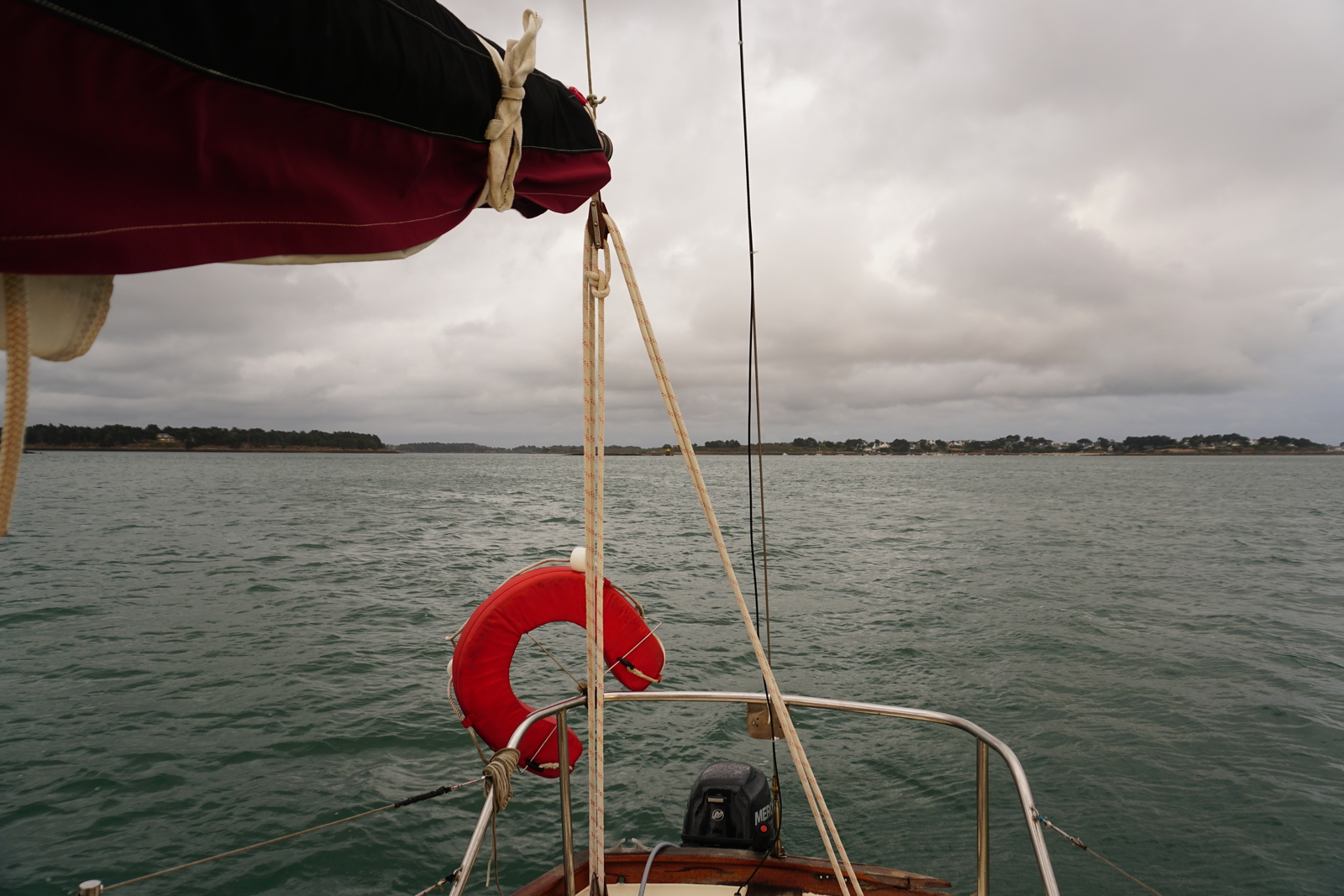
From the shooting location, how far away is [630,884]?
317 cm

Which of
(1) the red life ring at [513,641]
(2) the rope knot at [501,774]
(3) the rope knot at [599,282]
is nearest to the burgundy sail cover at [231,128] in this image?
(3) the rope knot at [599,282]

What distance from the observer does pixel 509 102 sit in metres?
1.66

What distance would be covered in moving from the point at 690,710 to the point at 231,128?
7896mm

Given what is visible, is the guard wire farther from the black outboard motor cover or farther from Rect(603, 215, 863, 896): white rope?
Rect(603, 215, 863, 896): white rope

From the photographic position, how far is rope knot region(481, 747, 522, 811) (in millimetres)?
2553

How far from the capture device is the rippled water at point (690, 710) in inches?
213

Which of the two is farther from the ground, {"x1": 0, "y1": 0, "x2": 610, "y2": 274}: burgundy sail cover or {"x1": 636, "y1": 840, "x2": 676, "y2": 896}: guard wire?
{"x1": 0, "y1": 0, "x2": 610, "y2": 274}: burgundy sail cover

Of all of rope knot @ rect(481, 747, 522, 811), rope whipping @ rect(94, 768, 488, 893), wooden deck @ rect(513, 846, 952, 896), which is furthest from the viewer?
wooden deck @ rect(513, 846, 952, 896)

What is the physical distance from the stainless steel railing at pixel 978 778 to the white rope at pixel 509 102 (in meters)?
1.93

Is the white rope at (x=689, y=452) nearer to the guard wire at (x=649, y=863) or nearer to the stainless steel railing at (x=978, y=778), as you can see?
the stainless steel railing at (x=978, y=778)

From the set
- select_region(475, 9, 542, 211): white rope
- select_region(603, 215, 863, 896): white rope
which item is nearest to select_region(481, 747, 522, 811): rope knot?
select_region(603, 215, 863, 896): white rope

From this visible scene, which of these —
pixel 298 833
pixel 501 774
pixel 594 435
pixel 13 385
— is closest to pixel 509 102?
pixel 594 435

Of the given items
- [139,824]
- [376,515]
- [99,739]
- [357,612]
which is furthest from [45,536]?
[139,824]

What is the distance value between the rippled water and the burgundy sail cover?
17.4 feet
